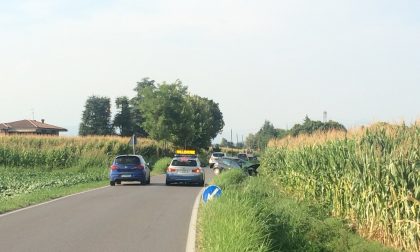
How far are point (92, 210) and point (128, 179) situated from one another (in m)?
11.7

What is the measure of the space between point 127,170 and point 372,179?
1622 centimetres

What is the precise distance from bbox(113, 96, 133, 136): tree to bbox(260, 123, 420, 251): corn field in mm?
87550

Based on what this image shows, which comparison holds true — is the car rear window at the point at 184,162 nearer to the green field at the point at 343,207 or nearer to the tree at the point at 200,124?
the green field at the point at 343,207

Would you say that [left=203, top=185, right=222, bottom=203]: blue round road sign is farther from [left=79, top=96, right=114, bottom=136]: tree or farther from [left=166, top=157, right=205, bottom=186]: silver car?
[left=79, top=96, right=114, bottom=136]: tree

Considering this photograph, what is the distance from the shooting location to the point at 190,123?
66.9 m

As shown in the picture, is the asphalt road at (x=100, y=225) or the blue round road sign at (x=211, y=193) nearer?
the asphalt road at (x=100, y=225)

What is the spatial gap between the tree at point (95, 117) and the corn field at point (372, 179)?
88060 mm

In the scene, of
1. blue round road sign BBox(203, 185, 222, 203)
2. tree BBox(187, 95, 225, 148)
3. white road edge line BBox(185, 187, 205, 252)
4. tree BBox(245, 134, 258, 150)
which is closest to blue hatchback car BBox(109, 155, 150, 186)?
white road edge line BBox(185, 187, 205, 252)

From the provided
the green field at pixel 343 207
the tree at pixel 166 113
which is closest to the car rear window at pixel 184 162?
the green field at pixel 343 207

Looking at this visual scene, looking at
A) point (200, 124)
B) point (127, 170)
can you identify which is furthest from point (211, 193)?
point (200, 124)

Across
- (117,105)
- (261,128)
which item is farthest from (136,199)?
(261,128)

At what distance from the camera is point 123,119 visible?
105750 millimetres

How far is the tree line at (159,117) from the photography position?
207ft

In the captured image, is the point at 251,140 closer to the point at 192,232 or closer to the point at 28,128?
the point at 28,128
